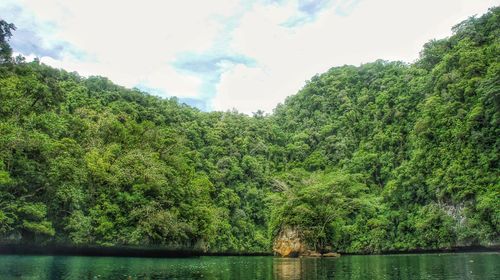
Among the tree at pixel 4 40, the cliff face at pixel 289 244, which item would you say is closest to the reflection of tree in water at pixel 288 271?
the tree at pixel 4 40

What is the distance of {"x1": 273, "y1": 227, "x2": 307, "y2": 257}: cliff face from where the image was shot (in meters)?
55.8

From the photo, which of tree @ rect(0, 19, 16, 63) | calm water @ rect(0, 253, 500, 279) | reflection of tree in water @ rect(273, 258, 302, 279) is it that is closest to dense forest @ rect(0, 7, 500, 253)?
tree @ rect(0, 19, 16, 63)

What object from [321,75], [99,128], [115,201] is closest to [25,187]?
[115,201]

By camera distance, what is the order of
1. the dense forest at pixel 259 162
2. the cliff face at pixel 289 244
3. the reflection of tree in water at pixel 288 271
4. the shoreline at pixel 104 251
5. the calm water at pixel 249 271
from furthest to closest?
1. the cliff face at pixel 289 244
2. the shoreline at pixel 104 251
3. the dense forest at pixel 259 162
4. the reflection of tree in water at pixel 288 271
5. the calm water at pixel 249 271

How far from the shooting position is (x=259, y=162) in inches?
3223

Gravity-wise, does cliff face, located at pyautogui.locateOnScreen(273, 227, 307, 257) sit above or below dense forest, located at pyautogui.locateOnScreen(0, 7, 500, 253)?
below

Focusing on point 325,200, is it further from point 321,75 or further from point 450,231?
point 321,75

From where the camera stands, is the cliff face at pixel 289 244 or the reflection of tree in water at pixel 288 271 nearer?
the reflection of tree in water at pixel 288 271

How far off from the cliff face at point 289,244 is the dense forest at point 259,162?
3.14 feet

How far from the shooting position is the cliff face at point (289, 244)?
183 ft

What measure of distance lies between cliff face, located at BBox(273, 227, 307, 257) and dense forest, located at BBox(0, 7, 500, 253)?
96 centimetres

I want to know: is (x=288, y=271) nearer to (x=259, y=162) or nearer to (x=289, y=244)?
(x=289, y=244)

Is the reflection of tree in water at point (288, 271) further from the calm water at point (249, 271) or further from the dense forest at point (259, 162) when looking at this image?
the dense forest at point (259, 162)

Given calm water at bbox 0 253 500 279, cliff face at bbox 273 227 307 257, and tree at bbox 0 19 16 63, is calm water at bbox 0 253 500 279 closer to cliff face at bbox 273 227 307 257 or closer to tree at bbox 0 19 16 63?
tree at bbox 0 19 16 63
